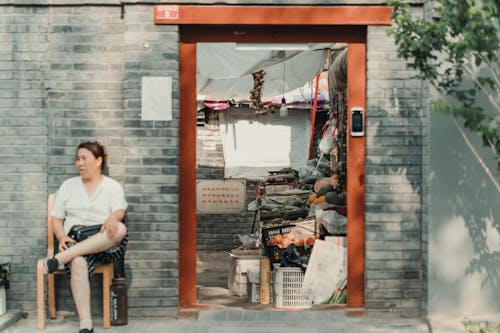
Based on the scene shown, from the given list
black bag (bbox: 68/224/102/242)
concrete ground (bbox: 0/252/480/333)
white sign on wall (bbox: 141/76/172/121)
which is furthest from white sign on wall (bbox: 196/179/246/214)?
black bag (bbox: 68/224/102/242)

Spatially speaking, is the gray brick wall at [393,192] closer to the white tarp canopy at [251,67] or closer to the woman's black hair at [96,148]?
the white tarp canopy at [251,67]

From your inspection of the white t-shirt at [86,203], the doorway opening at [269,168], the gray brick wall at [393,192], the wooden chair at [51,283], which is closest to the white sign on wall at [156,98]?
the white t-shirt at [86,203]

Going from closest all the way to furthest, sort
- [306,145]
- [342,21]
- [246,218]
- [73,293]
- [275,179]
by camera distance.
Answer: [73,293] → [342,21] → [275,179] → [246,218] → [306,145]

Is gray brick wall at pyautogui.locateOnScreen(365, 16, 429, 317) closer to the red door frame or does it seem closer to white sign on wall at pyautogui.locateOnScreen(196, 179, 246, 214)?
the red door frame

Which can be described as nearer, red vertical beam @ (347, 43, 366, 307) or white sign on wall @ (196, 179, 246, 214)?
red vertical beam @ (347, 43, 366, 307)

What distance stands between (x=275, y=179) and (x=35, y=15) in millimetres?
6182

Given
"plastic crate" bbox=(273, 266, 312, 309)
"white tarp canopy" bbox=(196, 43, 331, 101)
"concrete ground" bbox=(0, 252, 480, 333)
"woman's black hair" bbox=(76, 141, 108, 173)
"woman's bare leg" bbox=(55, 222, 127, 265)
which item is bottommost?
"concrete ground" bbox=(0, 252, 480, 333)

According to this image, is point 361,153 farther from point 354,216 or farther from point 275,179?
point 275,179

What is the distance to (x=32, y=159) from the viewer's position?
834 centimetres

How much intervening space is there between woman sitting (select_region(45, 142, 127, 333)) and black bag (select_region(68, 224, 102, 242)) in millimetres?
43

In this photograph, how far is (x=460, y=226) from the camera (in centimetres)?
802

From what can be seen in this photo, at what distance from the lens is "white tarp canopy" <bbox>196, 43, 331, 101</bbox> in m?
10.8

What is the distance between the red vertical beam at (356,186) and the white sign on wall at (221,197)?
6.13m

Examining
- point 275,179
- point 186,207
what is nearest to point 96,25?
point 186,207
